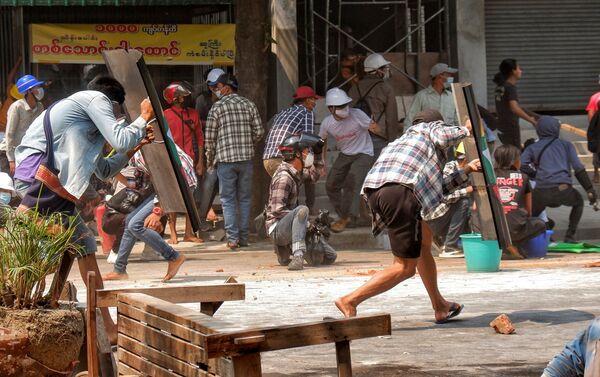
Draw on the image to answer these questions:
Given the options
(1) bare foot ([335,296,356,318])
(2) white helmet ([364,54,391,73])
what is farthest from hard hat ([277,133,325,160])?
(1) bare foot ([335,296,356,318])

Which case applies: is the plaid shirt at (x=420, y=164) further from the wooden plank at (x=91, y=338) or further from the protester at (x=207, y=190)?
the protester at (x=207, y=190)

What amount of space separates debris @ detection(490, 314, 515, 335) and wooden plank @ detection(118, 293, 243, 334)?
4.11 meters

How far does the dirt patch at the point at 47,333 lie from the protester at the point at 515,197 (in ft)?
28.9

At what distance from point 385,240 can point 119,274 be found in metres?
3.94

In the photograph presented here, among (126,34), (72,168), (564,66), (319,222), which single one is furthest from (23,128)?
(564,66)

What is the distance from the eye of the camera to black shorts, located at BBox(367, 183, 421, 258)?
30.5 ft

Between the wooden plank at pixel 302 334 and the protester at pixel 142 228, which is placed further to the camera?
the protester at pixel 142 228

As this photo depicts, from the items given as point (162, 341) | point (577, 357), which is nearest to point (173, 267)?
point (162, 341)

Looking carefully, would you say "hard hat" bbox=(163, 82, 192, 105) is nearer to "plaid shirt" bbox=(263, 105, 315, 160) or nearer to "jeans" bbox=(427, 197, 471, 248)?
"plaid shirt" bbox=(263, 105, 315, 160)

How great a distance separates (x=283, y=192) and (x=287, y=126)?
5.88 ft

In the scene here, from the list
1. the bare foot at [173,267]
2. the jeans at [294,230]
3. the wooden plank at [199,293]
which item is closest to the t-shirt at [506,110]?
the jeans at [294,230]

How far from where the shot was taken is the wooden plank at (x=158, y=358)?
4.83m

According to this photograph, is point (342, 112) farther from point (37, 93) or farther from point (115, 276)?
point (115, 276)

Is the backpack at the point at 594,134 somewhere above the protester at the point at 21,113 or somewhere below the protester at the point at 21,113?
below
